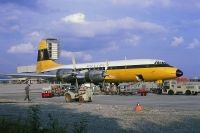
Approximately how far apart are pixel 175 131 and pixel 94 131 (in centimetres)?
272

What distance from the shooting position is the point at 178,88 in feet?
154

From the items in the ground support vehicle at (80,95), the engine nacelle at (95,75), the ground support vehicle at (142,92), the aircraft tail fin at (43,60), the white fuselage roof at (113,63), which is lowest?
the ground support vehicle at (80,95)

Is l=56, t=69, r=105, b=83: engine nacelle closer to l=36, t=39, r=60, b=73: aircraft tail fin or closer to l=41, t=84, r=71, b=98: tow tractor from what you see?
l=41, t=84, r=71, b=98: tow tractor

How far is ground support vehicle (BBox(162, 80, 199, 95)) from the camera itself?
46.1 metres

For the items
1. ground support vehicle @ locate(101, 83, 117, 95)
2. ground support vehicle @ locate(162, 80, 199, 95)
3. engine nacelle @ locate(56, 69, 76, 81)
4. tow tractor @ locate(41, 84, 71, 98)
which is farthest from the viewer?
engine nacelle @ locate(56, 69, 76, 81)

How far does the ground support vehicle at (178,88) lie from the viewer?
1815 inches

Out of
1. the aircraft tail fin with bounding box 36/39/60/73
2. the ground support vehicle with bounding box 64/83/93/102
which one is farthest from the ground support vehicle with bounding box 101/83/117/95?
the aircraft tail fin with bounding box 36/39/60/73

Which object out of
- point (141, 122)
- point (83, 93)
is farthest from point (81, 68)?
point (141, 122)

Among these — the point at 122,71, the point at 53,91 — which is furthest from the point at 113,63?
the point at 53,91

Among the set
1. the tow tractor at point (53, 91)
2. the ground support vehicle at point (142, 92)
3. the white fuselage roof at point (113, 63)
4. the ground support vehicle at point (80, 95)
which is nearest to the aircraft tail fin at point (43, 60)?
the white fuselage roof at point (113, 63)

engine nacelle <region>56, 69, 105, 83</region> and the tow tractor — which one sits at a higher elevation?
engine nacelle <region>56, 69, 105, 83</region>

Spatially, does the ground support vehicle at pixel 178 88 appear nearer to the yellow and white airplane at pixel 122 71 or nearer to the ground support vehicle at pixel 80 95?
the yellow and white airplane at pixel 122 71

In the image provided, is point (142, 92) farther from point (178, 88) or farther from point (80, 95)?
point (80, 95)

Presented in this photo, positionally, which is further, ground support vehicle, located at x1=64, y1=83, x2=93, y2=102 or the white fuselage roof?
the white fuselage roof
